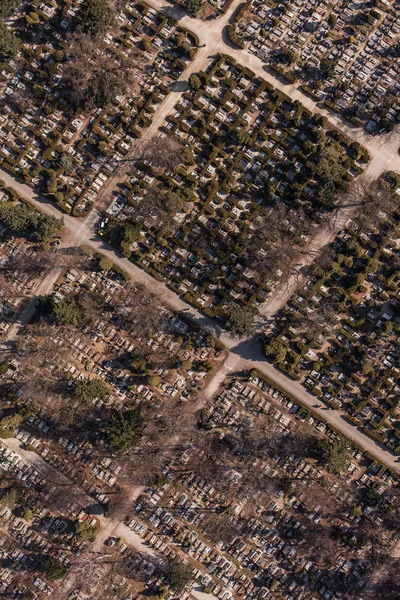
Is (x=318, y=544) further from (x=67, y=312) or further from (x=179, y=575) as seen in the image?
(x=67, y=312)

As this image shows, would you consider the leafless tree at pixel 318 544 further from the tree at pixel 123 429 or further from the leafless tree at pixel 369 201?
the leafless tree at pixel 369 201

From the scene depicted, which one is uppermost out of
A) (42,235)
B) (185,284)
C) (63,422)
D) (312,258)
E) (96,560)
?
(312,258)

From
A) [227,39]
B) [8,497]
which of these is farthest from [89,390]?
[227,39]

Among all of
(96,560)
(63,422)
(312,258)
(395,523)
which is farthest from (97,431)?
(395,523)

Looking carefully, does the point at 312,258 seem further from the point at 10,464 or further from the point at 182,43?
the point at 10,464

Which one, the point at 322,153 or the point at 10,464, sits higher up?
the point at 322,153

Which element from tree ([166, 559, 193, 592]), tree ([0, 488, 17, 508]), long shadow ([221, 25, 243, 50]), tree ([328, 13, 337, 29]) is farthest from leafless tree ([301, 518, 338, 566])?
tree ([328, 13, 337, 29])

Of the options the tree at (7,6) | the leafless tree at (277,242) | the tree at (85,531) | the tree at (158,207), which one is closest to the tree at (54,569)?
the tree at (85,531)
